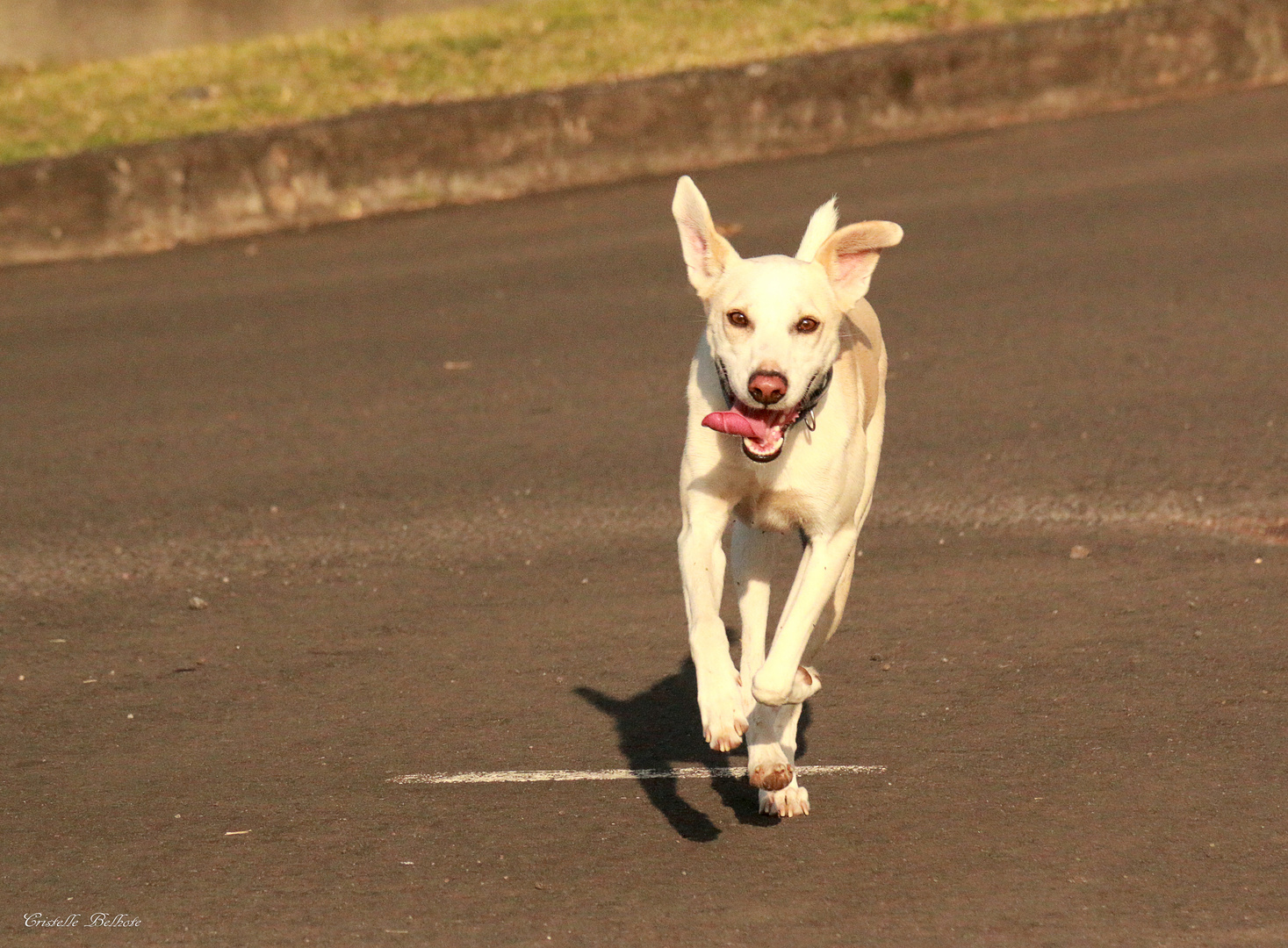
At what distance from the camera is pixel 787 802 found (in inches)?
212

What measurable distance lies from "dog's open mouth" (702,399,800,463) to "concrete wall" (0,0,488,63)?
15.4m

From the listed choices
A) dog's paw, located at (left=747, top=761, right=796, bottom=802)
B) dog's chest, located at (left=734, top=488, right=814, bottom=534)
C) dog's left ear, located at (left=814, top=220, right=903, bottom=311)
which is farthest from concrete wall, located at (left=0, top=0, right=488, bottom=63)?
dog's paw, located at (left=747, top=761, right=796, bottom=802)

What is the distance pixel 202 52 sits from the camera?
18.9 metres

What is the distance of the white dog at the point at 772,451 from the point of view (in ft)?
16.4

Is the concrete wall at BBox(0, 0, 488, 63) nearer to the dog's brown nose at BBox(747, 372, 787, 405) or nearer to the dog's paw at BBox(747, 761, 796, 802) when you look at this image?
the dog's brown nose at BBox(747, 372, 787, 405)

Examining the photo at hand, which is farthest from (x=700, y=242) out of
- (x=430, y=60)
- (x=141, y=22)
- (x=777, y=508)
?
(x=141, y=22)

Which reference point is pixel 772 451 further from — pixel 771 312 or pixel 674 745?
pixel 674 745

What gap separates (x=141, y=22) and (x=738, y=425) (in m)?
15.8

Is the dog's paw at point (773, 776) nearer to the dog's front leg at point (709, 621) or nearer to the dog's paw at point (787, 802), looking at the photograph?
the dog's front leg at point (709, 621)

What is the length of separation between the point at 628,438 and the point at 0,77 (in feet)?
39.6

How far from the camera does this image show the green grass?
15906 millimetres

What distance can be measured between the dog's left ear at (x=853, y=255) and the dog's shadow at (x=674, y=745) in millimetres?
1455

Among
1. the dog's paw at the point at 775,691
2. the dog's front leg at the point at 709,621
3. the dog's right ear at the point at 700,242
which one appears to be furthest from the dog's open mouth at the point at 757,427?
the dog's paw at the point at 775,691

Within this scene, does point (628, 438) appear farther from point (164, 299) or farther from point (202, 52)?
point (202, 52)
